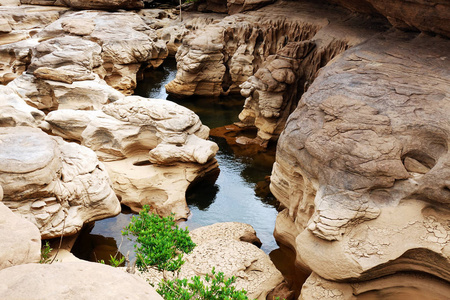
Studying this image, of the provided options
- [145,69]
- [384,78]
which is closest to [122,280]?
[384,78]

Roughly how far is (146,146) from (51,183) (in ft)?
13.2

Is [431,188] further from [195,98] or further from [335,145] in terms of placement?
[195,98]

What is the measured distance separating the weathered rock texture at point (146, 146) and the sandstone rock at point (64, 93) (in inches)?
67.2

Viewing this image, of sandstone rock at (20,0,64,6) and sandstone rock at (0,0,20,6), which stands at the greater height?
sandstone rock at (20,0,64,6)

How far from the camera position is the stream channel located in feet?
30.9

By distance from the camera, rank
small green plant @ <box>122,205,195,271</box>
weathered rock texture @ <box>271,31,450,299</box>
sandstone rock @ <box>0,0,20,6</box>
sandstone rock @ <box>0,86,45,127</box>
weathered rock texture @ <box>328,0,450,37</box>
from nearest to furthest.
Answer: small green plant @ <box>122,205,195,271</box> → weathered rock texture @ <box>271,31,450,299</box> → weathered rock texture @ <box>328,0,450,37</box> → sandstone rock @ <box>0,86,45,127</box> → sandstone rock @ <box>0,0,20,6</box>

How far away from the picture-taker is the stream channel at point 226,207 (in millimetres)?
9414

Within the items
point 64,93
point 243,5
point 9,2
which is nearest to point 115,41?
point 64,93

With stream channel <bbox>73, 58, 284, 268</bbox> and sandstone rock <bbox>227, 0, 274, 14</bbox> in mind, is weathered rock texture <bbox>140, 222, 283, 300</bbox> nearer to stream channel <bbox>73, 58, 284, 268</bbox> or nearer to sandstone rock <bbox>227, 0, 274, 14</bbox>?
stream channel <bbox>73, 58, 284, 268</bbox>

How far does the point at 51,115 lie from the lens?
37.7ft

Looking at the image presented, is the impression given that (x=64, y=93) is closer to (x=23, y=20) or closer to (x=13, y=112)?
(x=13, y=112)

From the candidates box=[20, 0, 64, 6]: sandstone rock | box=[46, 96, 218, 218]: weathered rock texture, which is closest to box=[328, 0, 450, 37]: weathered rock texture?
box=[46, 96, 218, 218]: weathered rock texture

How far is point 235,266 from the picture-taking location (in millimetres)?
7637

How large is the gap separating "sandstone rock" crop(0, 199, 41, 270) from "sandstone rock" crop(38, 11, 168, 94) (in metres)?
12.8
